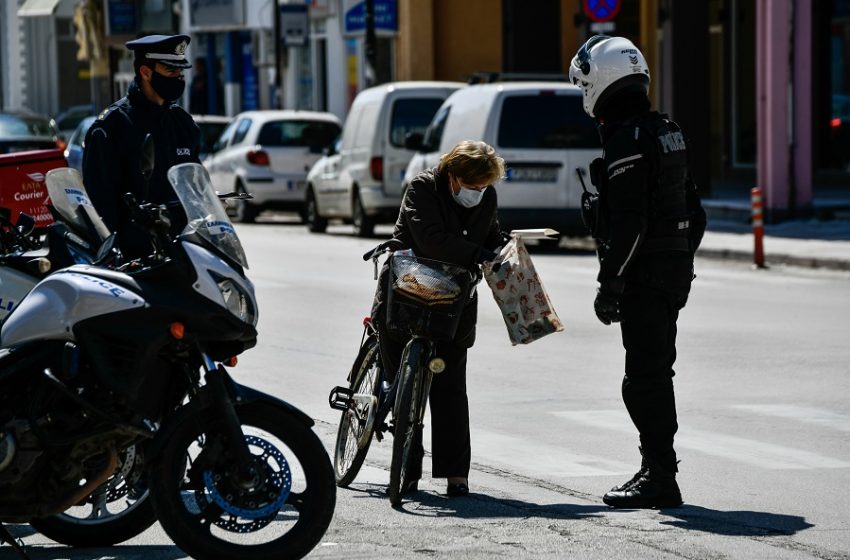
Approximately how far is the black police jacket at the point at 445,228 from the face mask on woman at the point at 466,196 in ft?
0.11

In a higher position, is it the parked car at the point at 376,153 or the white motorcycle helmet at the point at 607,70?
the white motorcycle helmet at the point at 607,70

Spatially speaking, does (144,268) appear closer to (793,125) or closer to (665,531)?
(665,531)

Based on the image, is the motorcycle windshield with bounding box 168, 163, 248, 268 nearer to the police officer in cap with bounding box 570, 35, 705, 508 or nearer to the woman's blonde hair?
the woman's blonde hair

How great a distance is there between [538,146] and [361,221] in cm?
419

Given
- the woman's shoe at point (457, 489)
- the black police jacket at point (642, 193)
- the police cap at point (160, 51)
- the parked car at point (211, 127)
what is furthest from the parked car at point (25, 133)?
the black police jacket at point (642, 193)

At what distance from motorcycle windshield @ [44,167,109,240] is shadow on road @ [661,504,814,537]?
2.39 meters

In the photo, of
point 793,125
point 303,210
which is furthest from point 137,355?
point 303,210

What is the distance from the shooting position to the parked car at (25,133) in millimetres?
26672

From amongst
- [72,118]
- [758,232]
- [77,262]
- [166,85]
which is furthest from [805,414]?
[72,118]

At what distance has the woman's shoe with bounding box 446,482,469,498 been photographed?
7.46 metres

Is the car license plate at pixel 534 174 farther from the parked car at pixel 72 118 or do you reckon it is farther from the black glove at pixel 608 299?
the parked car at pixel 72 118

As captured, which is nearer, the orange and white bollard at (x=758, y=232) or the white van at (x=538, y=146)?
the orange and white bollard at (x=758, y=232)

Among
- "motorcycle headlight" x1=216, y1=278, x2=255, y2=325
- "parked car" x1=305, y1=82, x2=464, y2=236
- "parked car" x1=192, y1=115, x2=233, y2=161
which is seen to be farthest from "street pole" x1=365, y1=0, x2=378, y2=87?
"motorcycle headlight" x1=216, y1=278, x2=255, y2=325

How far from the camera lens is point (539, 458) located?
27.5 feet
